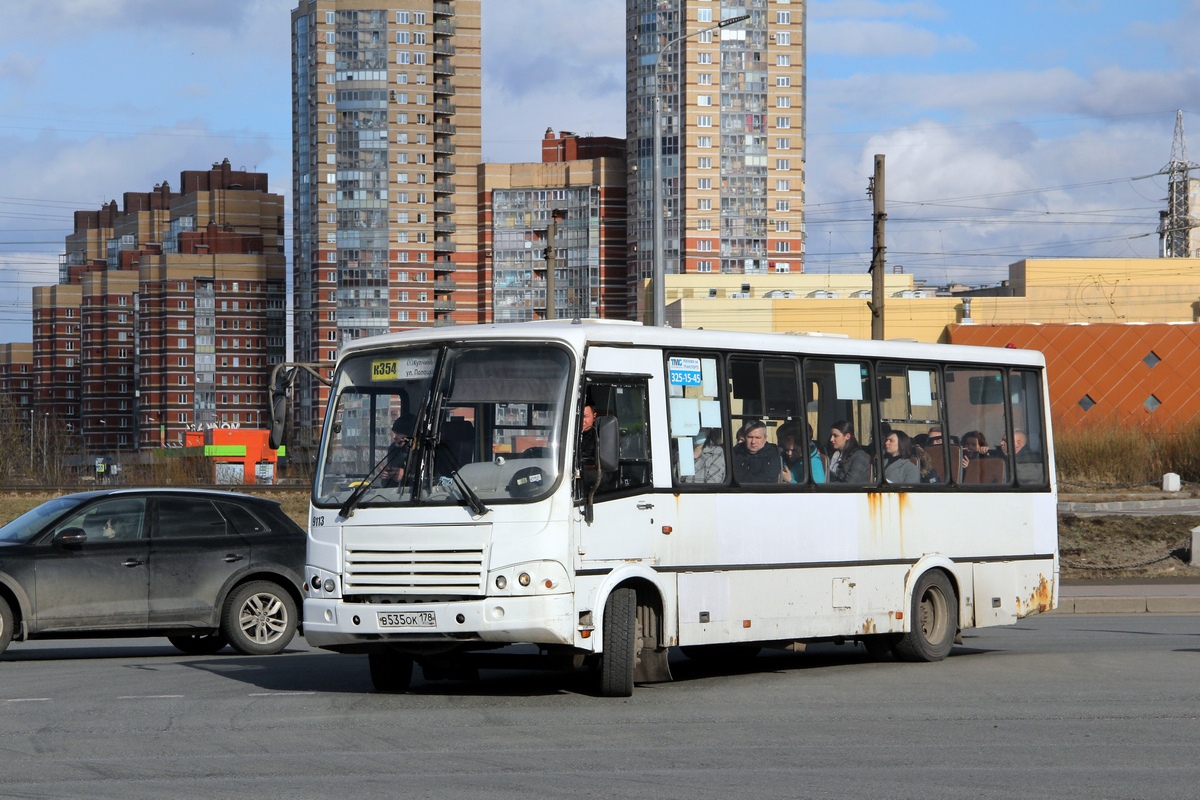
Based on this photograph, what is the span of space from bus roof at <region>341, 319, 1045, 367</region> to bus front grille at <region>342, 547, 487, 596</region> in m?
1.62

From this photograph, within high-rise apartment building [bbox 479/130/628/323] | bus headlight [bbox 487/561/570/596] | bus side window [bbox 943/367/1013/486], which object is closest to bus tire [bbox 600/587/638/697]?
bus headlight [bbox 487/561/570/596]

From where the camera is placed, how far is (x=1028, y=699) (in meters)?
11.7

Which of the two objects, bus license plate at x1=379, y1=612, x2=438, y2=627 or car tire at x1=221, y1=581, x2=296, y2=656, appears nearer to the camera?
bus license plate at x1=379, y1=612, x2=438, y2=627

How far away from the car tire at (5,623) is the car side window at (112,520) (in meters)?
0.86

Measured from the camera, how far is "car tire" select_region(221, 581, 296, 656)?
50.2 ft

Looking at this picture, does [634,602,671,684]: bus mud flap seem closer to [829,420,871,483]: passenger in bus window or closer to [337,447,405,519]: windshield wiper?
[337,447,405,519]: windshield wiper

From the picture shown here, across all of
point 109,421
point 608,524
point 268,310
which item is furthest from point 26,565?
point 109,421

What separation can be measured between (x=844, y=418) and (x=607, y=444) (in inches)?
135

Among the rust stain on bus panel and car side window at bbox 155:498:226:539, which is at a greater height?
car side window at bbox 155:498:226:539

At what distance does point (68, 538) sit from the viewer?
48.4 feet

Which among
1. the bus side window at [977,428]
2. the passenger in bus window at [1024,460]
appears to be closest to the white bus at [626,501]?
the bus side window at [977,428]

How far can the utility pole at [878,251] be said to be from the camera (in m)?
31.5

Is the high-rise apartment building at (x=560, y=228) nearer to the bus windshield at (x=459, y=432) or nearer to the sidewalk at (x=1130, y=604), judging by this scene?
the sidewalk at (x=1130, y=604)

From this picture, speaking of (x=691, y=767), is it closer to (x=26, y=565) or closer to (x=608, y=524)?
(x=608, y=524)
